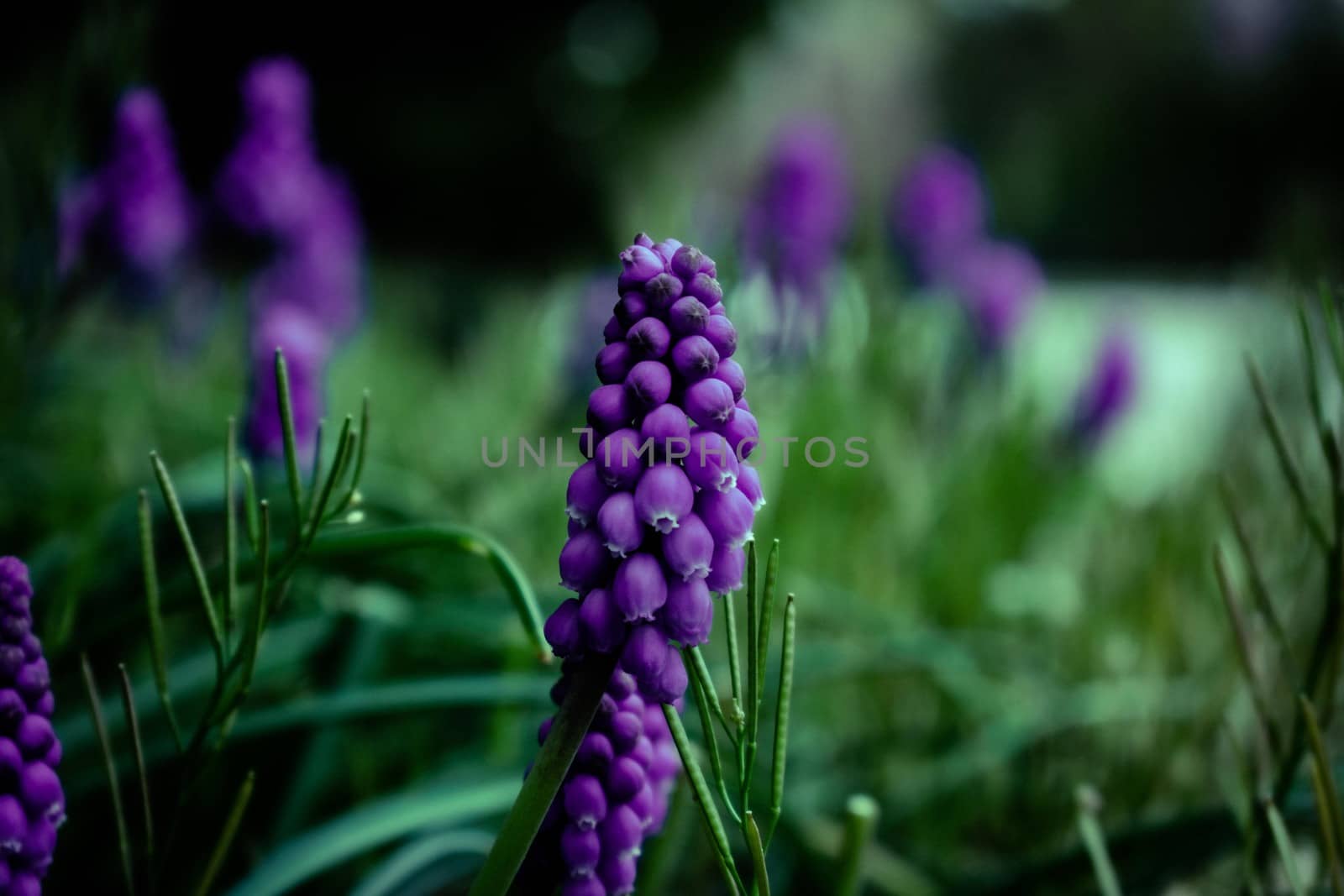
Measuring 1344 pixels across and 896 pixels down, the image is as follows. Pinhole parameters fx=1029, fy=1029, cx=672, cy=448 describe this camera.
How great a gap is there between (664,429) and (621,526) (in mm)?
82

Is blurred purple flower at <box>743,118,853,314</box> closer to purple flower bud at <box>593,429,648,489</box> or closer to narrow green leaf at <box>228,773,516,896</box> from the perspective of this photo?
narrow green leaf at <box>228,773,516,896</box>

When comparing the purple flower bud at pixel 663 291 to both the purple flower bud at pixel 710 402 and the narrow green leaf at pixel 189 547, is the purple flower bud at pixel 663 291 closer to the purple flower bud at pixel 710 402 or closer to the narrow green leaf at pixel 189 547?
the purple flower bud at pixel 710 402

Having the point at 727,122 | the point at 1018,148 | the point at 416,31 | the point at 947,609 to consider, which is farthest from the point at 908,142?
the point at 947,609

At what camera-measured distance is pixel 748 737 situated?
85 centimetres

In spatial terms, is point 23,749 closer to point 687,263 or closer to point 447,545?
point 447,545

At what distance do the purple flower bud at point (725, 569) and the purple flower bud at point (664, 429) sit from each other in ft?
0.31

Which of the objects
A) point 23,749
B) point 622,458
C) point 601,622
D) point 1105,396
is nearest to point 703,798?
point 601,622

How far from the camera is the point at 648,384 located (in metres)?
0.79

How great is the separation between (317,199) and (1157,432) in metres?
4.49

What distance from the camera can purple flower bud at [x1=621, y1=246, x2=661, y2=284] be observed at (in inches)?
32.1

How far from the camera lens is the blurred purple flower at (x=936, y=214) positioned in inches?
166

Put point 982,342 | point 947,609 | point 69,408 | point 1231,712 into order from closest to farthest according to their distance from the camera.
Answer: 1. point 1231,712
2. point 947,609
3. point 69,408
4. point 982,342

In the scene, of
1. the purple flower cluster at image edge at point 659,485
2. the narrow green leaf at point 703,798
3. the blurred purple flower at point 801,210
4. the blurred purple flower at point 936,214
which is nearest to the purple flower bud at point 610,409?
the purple flower cluster at image edge at point 659,485

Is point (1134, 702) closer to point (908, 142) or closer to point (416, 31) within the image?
point (416, 31)
